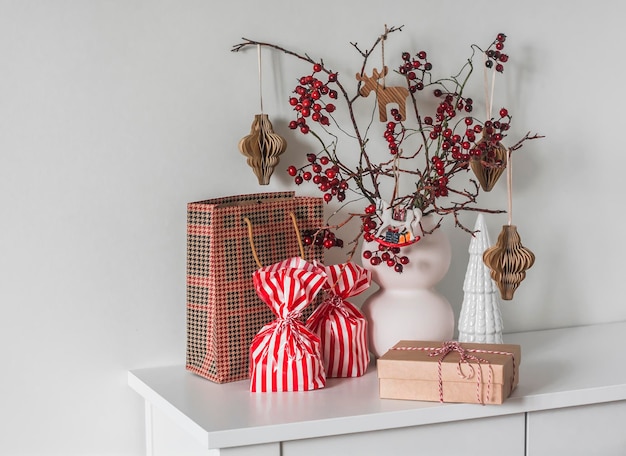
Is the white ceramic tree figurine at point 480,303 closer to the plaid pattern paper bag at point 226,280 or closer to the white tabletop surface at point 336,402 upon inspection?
the white tabletop surface at point 336,402

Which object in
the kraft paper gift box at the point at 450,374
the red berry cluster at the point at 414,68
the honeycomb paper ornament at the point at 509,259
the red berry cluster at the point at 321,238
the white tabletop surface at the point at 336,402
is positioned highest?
the red berry cluster at the point at 414,68

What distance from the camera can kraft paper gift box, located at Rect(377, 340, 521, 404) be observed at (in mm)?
1231

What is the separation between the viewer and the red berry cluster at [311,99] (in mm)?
1468

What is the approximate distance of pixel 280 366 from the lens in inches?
52.1

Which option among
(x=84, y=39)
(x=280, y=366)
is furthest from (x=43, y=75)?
(x=280, y=366)

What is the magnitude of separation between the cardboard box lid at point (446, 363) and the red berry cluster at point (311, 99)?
41 centimetres

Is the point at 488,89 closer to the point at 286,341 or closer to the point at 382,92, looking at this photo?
the point at 382,92

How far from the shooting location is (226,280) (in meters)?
1.39

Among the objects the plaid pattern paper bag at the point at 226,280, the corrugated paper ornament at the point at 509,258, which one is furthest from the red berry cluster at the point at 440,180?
the plaid pattern paper bag at the point at 226,280

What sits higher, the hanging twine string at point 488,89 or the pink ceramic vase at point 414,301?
the hanging twine string at point 488,89

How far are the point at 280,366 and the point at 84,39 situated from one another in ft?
2.03

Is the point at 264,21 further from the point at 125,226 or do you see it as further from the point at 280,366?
the point at 280,366

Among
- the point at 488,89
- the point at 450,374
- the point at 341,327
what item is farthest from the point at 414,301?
the point at 488,89

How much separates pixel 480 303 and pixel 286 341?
1.28ft
